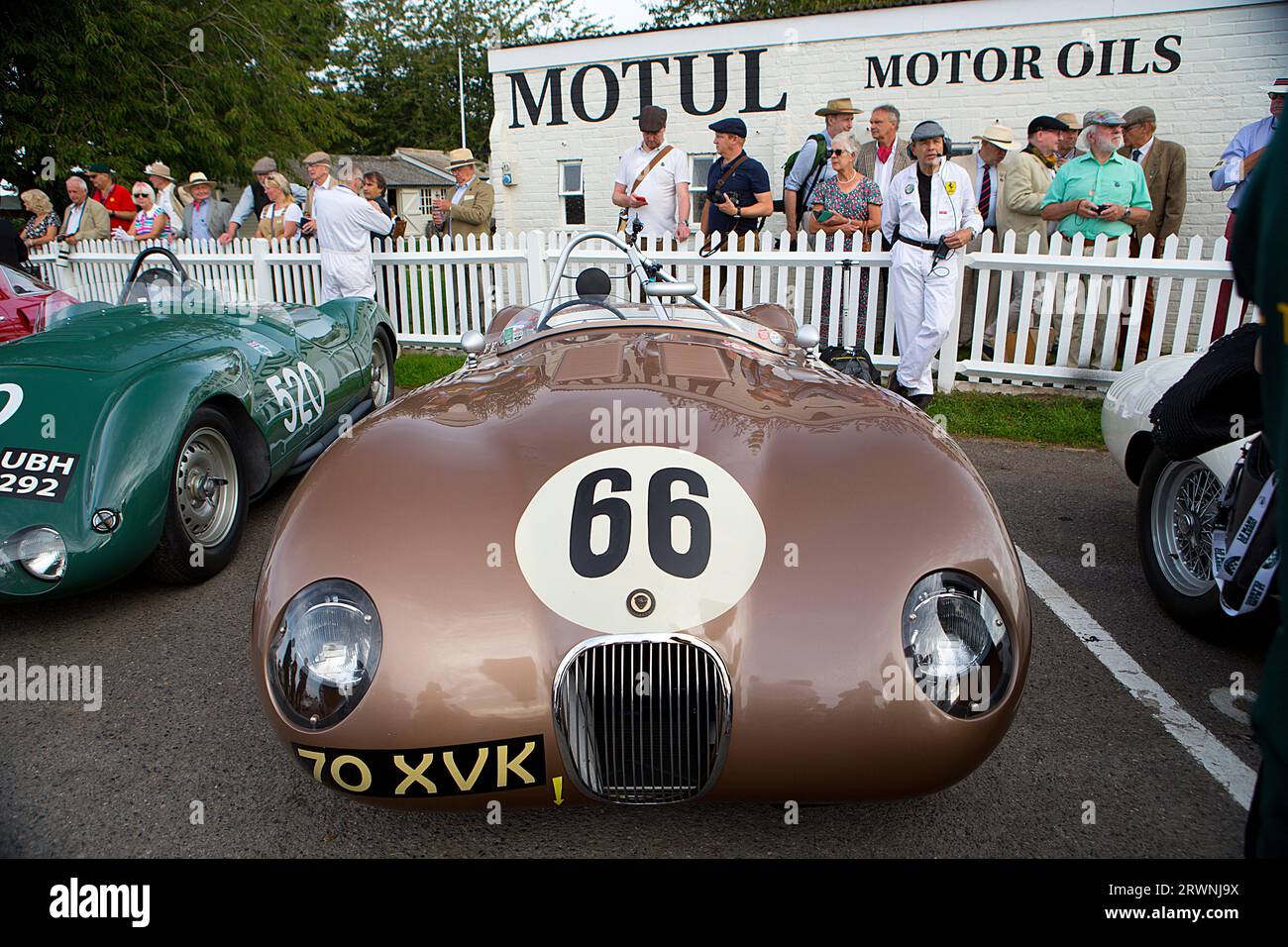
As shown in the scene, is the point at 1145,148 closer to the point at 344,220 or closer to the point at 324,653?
the point at 344,220

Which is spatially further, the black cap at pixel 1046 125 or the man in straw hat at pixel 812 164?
the black cap at pixel 1046 125

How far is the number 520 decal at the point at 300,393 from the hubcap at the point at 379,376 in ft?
3.76

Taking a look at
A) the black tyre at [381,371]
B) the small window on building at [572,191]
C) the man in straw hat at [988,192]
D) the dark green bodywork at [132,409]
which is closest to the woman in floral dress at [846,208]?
the man in straw hat at [988,192]

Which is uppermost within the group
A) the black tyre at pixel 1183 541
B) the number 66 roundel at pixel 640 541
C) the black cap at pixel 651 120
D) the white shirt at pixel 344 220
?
the black cap at pixel 651 120

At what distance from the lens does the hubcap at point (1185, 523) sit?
306cm

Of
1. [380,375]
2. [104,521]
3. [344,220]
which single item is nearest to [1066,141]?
[344,220]

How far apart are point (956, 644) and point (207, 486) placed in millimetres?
3011

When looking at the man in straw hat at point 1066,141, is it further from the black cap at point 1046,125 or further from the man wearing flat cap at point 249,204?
the man wearing flat cap at point 249,204

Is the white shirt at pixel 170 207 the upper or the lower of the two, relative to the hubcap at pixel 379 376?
upper

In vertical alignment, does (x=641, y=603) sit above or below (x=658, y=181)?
below

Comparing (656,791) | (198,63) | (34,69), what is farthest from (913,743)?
(198,63)

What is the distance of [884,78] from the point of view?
10891 millimetres

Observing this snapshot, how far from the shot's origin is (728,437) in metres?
2.18
